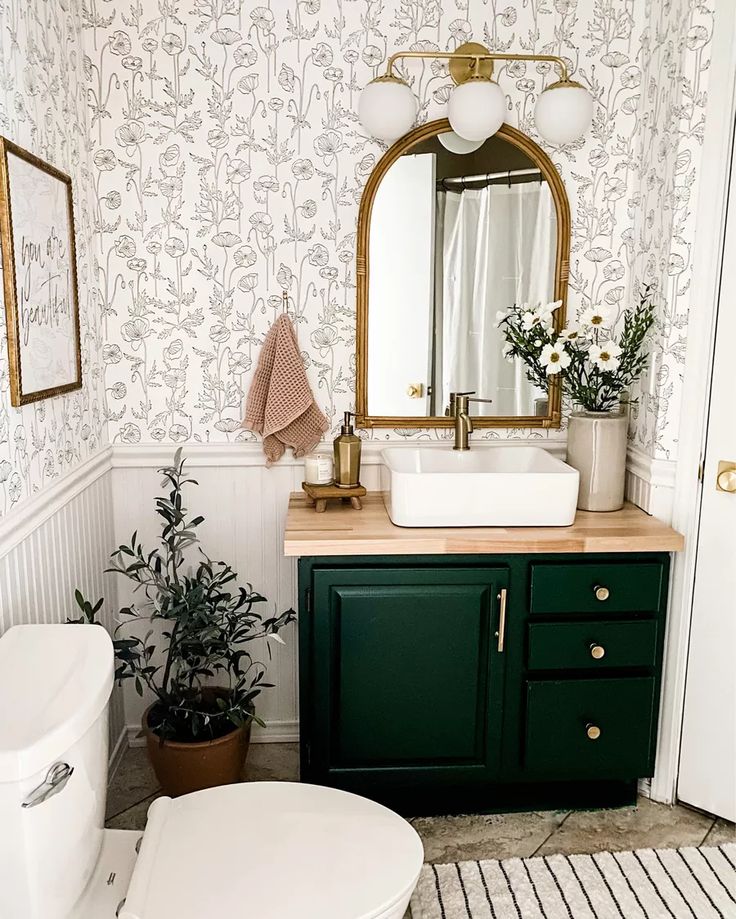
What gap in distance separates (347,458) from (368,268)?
57cm

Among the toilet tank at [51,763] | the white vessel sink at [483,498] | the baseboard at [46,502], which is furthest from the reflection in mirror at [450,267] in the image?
the toilet tank at [51,763]

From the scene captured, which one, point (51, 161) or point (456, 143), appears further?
point (456, 143)

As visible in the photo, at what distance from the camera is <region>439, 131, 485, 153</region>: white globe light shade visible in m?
2.36

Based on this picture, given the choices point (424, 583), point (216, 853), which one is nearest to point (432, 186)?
point (424, 583)

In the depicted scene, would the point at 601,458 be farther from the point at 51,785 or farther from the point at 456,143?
the point at 51,785

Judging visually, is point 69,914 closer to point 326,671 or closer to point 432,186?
point 326,671

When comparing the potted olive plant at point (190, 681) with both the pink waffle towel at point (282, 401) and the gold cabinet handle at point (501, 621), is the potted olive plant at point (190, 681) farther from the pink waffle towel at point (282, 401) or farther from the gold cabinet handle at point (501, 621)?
the gold cabinet handle at point (501, 621)

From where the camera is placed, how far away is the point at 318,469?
7.61ft

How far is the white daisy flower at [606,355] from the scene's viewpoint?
2.19 meters

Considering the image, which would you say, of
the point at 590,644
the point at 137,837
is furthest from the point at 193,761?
the point at 590,644

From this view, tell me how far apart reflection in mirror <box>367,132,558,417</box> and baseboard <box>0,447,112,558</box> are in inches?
32.2

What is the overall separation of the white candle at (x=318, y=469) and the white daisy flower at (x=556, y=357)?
674mm

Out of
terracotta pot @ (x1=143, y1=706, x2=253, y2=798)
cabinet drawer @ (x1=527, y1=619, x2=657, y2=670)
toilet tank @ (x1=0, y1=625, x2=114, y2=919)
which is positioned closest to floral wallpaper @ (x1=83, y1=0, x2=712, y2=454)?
cabinet drawer @ (x1=527, y1=619, x2=657, y2=670)

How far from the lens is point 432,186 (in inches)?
94.0
